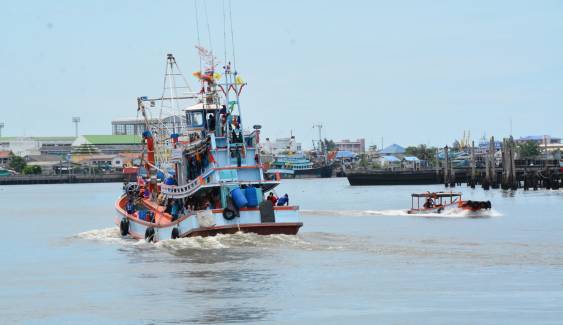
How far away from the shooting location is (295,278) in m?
39.7

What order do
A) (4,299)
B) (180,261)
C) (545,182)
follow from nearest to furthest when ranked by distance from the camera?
(4,299) < (180,261) < (545,182)

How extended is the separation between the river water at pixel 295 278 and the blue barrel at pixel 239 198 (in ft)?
4.55

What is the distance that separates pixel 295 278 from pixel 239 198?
10438mm

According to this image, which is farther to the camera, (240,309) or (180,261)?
(180,261)

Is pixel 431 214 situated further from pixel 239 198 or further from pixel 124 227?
pixel 239 198

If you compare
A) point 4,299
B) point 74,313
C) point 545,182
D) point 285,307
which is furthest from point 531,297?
point 545,182

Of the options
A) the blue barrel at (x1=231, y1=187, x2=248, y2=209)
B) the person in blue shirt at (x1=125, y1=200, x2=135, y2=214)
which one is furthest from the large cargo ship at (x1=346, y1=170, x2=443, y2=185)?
the blue barrel at (x1=231, y1=187, x2=248, y2=209)

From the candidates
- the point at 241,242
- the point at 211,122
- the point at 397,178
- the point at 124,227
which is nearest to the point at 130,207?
the point at 124,227

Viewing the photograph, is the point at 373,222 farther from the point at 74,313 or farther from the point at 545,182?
the point at 545,182

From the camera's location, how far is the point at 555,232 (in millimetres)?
61156

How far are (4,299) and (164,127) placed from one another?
30.7m

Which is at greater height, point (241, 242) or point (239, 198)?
point (239, 198)

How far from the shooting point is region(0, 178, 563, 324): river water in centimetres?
3222

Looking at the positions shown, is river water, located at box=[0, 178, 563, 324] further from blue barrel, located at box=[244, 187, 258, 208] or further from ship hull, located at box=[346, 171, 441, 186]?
ship hull, located at box=[346, 171, 441, 186]
